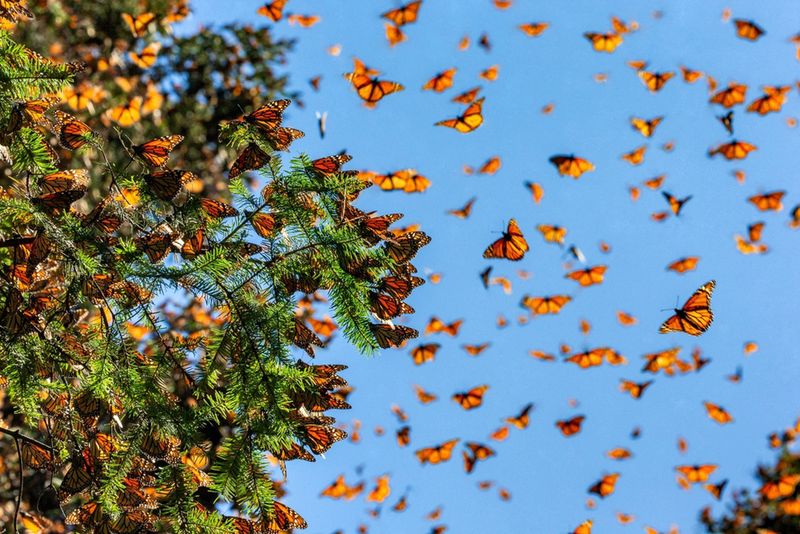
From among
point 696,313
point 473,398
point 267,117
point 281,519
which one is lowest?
point 281,519

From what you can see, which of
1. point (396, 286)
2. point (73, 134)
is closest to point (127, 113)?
point (73, 134)

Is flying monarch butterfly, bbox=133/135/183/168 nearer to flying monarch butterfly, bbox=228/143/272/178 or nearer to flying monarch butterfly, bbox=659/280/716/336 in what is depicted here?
flying monarch butterfly, bbox=228/143/272/178

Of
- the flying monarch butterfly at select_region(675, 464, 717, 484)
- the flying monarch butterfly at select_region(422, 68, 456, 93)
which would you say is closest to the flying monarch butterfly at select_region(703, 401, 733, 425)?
the flying monarch butterfly at select_region(675, 464, 717, 484)

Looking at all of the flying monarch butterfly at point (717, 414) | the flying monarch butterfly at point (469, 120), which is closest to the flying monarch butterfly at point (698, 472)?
the flying monarch butterfly at point (717, 414)

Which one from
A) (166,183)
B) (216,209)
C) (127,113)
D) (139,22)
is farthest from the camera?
(139,22)

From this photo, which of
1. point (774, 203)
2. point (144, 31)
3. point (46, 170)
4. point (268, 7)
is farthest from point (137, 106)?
point (774, 203)

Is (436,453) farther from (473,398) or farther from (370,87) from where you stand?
(370,87)

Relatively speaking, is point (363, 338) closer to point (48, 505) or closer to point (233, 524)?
point (233, 524)
